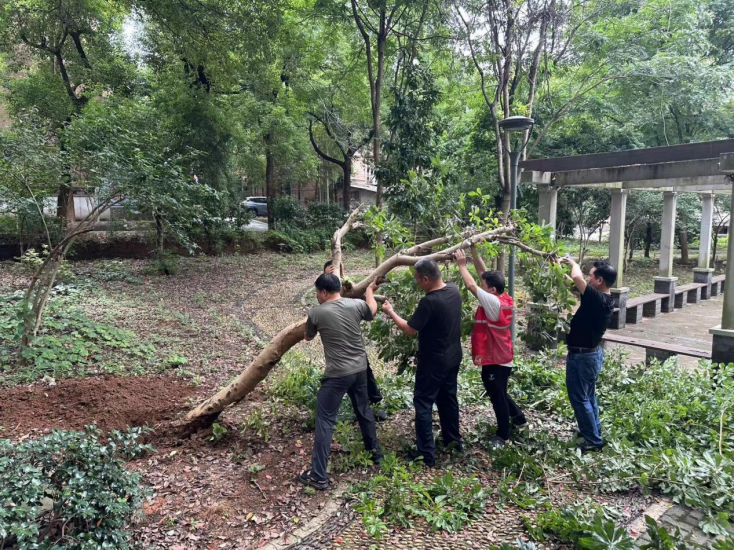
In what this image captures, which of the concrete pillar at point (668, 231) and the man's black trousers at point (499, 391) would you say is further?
the concrete pillar at point (668, 231)

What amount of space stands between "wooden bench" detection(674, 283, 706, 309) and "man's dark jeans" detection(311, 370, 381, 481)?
40.1 ft

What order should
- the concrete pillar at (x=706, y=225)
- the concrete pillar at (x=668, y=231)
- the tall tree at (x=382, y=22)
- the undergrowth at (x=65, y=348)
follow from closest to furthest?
1. the undergrowth at (x=65, y=348)
2. the tall tree at (x=382, y=22)
3. the concrete pillar at (x=668, y=231)
4. the concrete pillar at (x=706, y=225)

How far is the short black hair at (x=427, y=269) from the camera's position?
3.93 metres

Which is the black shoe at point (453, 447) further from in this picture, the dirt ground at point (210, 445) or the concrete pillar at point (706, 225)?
the concrete pillar at point (706, 225)

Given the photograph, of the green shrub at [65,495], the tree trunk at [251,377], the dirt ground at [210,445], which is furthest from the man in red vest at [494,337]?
the green shrub at [65,495]

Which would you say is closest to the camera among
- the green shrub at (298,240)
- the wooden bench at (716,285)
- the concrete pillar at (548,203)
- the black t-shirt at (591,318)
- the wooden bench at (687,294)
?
the black t-shirt at (591,318)

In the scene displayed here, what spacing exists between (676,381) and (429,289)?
332 cm

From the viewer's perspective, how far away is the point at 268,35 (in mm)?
9992

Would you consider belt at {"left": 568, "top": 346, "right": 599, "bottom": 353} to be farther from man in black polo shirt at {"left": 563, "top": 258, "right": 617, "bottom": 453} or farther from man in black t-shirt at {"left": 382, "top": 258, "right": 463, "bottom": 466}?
man in black t-shirt at {"left": 382, "top": 258, "right": 463, "bottom": 466}

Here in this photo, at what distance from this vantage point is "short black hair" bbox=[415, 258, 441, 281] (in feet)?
12.9

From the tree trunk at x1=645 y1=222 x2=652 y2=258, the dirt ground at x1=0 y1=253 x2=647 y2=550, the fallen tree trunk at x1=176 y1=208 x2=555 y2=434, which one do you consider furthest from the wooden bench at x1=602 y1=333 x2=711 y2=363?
the tree trunk at x1=645 y1=222 x2=652 y2=258

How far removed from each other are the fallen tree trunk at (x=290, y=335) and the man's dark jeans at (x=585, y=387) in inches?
36.8

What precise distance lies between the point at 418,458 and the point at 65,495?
97.2 inches

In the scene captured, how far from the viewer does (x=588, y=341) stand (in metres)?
4.20
